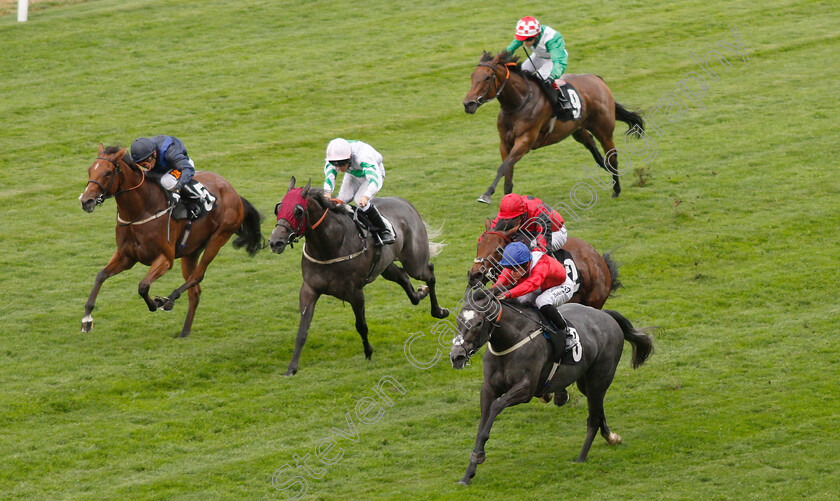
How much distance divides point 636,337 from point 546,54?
6431 mm

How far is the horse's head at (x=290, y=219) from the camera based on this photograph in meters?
9.59

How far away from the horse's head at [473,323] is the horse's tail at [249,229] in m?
5.66

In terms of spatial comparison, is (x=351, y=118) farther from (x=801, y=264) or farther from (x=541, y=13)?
(x=801, y=264)

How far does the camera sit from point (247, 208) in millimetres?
12906

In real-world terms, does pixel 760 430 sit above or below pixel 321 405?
above

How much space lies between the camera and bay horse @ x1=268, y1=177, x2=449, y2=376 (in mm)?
9883

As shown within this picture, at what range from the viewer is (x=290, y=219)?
9.78 m

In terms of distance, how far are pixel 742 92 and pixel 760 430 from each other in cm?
1289

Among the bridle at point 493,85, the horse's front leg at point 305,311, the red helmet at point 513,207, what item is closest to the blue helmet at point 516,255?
the red helmet at point 513,207

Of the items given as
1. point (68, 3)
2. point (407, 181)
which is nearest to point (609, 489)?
point (407, 181)

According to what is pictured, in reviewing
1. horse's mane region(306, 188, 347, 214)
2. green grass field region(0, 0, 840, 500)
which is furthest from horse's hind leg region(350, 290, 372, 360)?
horse's mane region(306, 188, 347, 214)

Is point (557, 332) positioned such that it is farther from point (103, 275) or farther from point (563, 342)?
point (103, 275)

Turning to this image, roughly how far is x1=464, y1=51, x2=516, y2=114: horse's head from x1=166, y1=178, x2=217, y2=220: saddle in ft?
12.4

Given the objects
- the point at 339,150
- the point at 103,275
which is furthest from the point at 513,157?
the point at 103,275
